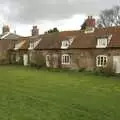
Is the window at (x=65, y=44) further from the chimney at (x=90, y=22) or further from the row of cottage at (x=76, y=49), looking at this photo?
the chimney at (x=90, y=22)

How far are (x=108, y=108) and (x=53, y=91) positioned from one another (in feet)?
23.6

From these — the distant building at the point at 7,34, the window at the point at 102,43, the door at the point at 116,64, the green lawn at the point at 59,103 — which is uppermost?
the distant building at the point at 7,34

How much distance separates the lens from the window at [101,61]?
44.3 m

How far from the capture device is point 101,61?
1764 inches

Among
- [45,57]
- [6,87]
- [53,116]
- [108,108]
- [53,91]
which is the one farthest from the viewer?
[45,57]

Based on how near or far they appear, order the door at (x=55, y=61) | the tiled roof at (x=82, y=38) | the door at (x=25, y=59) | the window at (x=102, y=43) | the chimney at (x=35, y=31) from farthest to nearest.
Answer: the chimney at (x=35, y=31)
the door at (x=25, y=59)
the door at (x=55, y=61)
the tiled roof at (x=82, y=38)
the window at (x=102, y=43)

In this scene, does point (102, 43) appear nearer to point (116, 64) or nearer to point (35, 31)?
point (116, 64)

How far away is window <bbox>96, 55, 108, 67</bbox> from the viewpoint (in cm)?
4434

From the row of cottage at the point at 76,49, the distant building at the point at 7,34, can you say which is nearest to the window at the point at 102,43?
the row of cottage at the point at 76,49

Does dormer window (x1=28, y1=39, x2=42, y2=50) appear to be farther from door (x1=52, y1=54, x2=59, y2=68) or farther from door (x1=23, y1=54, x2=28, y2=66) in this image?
door (x1=52, y1=54, x2=59, y2=68)

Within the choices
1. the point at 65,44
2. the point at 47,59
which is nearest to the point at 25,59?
the point at 47,59

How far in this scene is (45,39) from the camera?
56594 mm

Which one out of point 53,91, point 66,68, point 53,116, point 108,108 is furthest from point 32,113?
point 66,68

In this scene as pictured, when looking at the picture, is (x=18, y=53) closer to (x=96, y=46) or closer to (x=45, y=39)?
(x=45, y=39)
